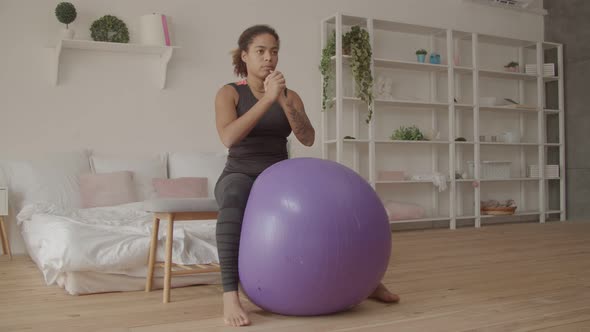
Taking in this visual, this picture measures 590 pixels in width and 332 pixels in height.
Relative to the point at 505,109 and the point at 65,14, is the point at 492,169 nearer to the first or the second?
the point at 505,109

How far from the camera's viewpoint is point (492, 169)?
5637 mm

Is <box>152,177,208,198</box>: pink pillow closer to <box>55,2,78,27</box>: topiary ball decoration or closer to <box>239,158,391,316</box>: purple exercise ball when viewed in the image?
<box>55,2,78,27</box>: topiary ball decoration

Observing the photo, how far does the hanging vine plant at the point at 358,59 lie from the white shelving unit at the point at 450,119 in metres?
0.09

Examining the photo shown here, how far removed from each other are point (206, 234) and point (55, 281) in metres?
0.74

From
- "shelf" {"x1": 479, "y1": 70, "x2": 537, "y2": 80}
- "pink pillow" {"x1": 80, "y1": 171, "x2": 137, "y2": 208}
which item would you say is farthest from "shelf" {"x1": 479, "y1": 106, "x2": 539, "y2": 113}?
"pink pillow" {"x1": 80, "y1": 171, "x2": 137, "y2": 208}

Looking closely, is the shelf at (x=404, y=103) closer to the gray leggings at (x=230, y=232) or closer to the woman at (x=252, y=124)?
the woman at (x=252, y=124)

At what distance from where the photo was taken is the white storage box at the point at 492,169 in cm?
561

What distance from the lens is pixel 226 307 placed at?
6.39ft

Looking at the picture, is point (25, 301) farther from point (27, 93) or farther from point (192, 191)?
point (27, 93)

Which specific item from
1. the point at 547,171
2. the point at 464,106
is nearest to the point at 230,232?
the point at 464,106

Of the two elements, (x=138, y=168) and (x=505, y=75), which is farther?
(x=505, y=75)

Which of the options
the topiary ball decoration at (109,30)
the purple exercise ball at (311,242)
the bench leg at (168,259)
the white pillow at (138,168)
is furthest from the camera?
the topiary ball decoration at (109,30)

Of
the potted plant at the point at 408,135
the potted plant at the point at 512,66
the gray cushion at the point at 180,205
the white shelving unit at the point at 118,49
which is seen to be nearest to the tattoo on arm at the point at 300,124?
the gray cushion at the point at 180,205

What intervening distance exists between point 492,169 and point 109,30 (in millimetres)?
3744
